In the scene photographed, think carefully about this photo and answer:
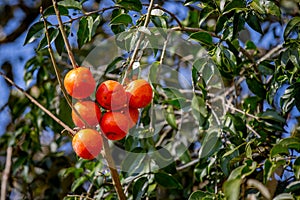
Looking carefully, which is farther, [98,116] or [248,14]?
[248,14]

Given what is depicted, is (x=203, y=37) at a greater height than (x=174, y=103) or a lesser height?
greater

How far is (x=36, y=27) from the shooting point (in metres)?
1.47

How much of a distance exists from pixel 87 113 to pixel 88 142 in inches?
2.6

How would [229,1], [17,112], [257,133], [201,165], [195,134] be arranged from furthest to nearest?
[17,112] < [195,134] < [201,165] < [257,133] < [229,1]

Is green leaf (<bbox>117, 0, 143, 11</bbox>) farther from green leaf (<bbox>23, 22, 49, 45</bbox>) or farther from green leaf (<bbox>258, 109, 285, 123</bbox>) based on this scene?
green leaf (<bbox>258, 109, 285, 123</bbox>)

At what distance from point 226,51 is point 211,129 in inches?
10.0

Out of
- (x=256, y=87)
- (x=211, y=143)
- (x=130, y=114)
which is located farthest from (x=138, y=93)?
(x=256, y=87)

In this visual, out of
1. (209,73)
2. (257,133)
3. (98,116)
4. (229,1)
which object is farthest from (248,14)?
(98,116)

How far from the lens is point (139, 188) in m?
1.49

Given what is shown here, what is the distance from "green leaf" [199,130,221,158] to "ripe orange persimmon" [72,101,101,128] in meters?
0.50

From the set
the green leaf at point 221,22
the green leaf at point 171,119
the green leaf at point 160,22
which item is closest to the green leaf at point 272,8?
the green leaf at point 221,22

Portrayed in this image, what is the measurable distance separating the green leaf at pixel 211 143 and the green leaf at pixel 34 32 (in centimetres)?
53

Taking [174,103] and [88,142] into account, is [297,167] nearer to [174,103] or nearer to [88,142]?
[88,142]

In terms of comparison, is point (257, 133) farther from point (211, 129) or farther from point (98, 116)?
point (98, 116)
